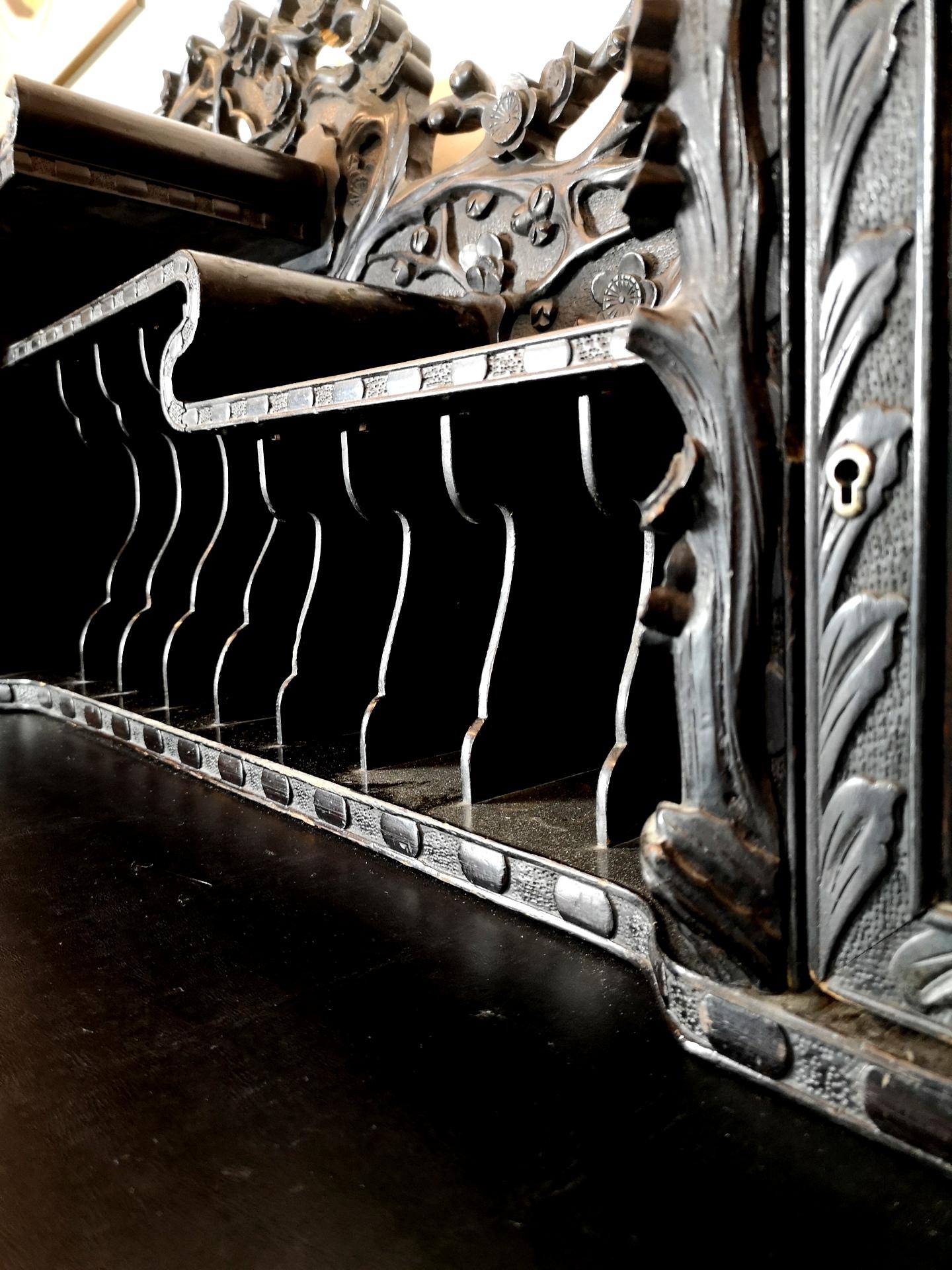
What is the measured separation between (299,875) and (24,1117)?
29 centimetres

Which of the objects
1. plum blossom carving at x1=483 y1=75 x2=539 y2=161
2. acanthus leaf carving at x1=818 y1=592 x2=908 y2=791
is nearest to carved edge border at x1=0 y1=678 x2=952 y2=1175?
acanthus leaf carving at x1=818 y1=592 x2=908 y2=791

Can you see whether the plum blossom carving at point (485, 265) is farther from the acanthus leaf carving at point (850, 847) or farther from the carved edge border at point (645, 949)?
the acanthus leaf carving at point (850, 847)

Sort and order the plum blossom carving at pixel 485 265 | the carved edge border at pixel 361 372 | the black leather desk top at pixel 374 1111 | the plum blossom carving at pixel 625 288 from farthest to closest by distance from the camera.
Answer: the plum blossom carving at pixel 485 265, the plum blossom carving at pixel 625 288, the carved edge border at pixel 361 372, the black leather desk top at pixel 374 1111

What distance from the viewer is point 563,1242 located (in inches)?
14.2

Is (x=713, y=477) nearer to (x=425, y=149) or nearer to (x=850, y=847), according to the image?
(x=850, y=847)

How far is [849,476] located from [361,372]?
38 cm

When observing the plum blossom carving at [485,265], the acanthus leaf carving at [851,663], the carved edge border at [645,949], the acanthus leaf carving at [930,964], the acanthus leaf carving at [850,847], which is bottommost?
the carved edge border at [645,949]

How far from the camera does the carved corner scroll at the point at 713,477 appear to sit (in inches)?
16.8

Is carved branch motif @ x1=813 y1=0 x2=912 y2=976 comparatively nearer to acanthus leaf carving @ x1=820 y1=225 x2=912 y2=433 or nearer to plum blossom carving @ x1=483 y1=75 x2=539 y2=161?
acanthus leaf carving @ x1=820 y1=225 x2=912 y2=433

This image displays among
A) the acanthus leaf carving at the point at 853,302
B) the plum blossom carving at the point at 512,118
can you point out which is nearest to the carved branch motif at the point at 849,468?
the acanthus leaf carving at the point at 853,302

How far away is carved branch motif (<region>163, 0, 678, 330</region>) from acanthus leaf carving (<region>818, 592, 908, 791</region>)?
1.69 feet

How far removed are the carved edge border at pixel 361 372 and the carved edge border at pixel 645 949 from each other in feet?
0.95

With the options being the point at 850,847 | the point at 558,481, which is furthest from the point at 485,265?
the point at 850,847

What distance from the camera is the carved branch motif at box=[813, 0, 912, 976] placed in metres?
0.39
